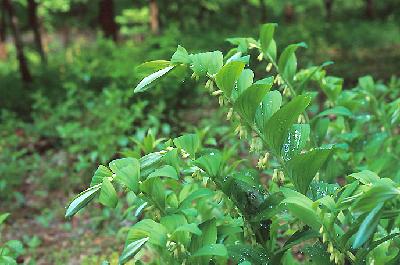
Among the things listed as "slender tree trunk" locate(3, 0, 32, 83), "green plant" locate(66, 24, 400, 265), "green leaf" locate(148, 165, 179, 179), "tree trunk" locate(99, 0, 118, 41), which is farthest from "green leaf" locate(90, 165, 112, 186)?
"tree trunk" locate(99, 0, 118, 41)

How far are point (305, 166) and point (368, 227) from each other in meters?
0.45

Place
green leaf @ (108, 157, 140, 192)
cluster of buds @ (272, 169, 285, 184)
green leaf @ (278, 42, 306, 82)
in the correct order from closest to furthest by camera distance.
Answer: green leaf @ (108, 157, 140, 192) → cluster of buds @ (272, 169, 285, 184) → green leaf @ (278, 42, 306, 82)

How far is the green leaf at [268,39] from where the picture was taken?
7.41ft

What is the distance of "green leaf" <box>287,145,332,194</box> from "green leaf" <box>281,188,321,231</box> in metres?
0.14

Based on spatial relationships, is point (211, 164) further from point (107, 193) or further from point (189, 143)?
point (107, 193)

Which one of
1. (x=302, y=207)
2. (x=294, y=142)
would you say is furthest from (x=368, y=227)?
(x=294, y=142)

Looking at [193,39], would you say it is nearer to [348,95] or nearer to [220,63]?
[348,95]

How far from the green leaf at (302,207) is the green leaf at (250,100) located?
11.2 inches

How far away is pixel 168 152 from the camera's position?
1.62 m

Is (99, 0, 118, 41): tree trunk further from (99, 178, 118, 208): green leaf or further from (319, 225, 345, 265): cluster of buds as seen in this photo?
(319, 225, 345, 265): cluster of buds

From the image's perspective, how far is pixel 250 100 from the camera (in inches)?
64.9

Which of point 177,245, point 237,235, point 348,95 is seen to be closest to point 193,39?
point 348,95

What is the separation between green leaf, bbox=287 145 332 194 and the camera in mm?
1586

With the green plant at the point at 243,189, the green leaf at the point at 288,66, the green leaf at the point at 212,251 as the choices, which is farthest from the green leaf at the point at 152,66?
the green leaf at the point at 288,66
